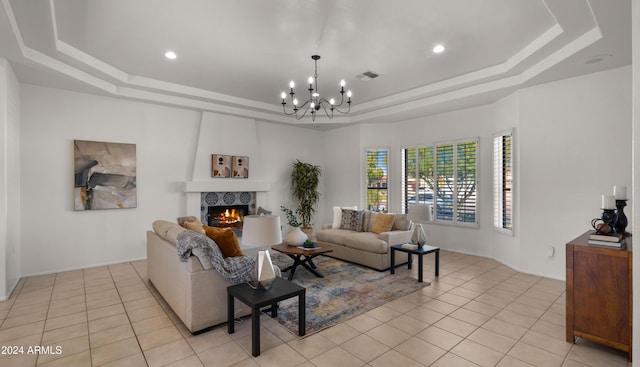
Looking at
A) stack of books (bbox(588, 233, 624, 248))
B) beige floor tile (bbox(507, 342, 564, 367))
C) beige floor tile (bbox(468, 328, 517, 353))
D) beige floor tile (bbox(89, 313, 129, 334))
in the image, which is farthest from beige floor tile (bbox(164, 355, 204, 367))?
stack of books (bbox(588, 233, 624, 248))

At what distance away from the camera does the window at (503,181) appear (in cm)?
526

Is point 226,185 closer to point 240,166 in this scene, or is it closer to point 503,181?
point 240,166

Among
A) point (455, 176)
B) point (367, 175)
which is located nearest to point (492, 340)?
point (455, 176)

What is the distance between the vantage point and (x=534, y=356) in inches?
102

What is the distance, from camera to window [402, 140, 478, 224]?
6113mm

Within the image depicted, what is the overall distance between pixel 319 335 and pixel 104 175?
456 cm

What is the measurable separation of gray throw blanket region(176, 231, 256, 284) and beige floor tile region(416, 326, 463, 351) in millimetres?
1760

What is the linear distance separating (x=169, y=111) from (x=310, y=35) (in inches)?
142

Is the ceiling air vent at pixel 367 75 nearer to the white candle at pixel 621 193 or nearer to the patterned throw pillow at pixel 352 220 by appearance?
the patterned throw pillow at pixel 352 220

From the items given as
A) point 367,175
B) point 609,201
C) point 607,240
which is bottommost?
point 607,240

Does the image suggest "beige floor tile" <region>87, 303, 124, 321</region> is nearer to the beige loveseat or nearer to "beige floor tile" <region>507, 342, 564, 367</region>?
the beige loveseat

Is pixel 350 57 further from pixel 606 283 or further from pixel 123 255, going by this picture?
pixel 123 255

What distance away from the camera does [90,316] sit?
3322mm

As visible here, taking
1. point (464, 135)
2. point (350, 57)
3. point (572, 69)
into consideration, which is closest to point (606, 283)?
point (572, 69)
